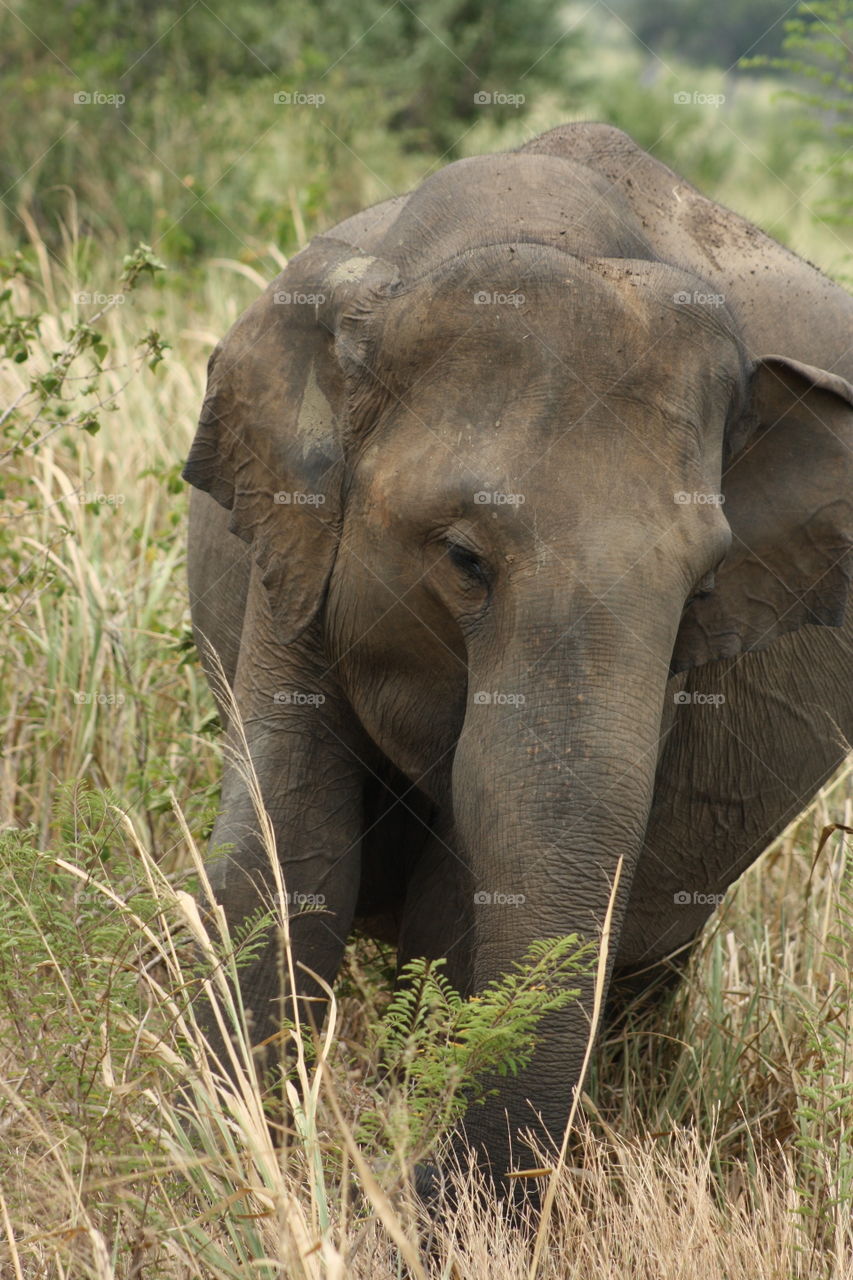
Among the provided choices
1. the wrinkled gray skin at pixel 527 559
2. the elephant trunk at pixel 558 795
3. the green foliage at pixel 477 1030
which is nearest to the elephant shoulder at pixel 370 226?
the wrinkled gray skin at pixel 527 559

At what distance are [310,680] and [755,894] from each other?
2.08 meters

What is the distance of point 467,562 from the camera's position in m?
3.39

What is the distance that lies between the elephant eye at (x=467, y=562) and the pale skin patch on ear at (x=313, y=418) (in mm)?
433

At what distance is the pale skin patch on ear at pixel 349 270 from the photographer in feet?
12.0

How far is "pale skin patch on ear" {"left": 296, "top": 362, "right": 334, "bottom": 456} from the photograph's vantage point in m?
3.69

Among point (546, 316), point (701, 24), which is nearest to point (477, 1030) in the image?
point (546, 316)

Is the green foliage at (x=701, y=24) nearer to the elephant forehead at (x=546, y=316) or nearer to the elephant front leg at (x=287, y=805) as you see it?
the elephant front leg at (x=287, y=805)

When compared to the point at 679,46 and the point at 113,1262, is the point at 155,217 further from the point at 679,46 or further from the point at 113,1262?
the point at 679,46

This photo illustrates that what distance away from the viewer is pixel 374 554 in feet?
11.7

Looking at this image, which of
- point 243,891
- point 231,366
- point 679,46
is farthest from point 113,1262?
point 679,46

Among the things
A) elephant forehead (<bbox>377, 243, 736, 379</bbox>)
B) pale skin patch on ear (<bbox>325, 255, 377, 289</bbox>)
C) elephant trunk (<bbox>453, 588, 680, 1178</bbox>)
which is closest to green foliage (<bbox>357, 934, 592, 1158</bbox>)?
elephant trunk (<bbox>453, 588, 680, 1178</bbox>)

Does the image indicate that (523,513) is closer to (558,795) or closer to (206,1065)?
(558,795)

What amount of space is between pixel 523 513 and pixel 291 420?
0.66 meters

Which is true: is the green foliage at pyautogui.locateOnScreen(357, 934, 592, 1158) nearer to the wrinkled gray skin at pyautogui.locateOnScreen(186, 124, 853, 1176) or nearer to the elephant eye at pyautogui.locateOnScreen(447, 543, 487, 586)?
the wrinkled gray skin at pyautogui.locateOnScreen(186, 124, 853, 1176)
